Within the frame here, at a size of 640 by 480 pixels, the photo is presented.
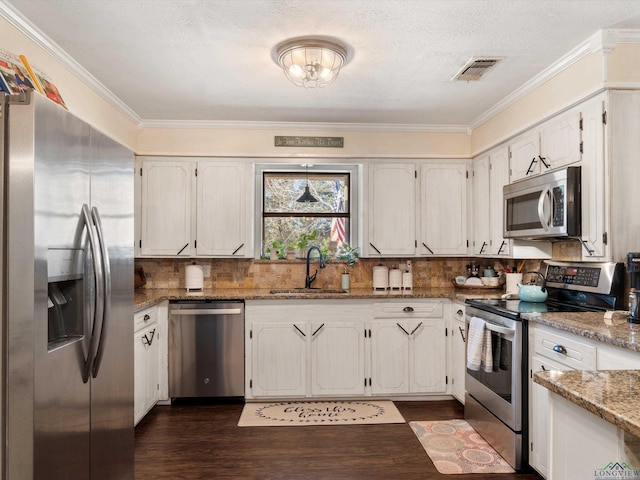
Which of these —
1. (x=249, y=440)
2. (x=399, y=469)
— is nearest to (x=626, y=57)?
(x=399, y=469)

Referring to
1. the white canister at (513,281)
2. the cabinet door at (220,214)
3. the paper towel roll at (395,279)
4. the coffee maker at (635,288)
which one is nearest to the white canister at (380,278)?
the paper towel roll at (395,279)

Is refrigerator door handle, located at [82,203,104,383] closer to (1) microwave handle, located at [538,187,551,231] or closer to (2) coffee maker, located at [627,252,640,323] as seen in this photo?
(2) coffee maker, located at [627,252,640,323]

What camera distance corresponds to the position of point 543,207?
2.88 metres

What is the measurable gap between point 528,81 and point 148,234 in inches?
132

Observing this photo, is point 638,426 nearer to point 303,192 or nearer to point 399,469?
point 399,469

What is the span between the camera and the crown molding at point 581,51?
8.13ft

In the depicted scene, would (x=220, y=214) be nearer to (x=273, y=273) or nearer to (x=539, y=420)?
(x=273, y=273)

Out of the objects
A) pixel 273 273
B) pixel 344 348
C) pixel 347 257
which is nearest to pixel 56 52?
pixel 273 273

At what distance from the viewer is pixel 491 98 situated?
141 inches

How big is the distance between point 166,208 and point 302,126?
4.82ft

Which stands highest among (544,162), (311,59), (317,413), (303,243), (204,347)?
(311,59)

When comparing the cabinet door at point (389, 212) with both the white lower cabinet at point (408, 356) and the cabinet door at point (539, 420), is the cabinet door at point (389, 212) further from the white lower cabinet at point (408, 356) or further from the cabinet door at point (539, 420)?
the cabinet door at point (539, 420)

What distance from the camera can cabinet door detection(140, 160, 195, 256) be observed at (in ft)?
13.6

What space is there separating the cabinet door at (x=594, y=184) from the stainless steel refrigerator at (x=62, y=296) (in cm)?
248
